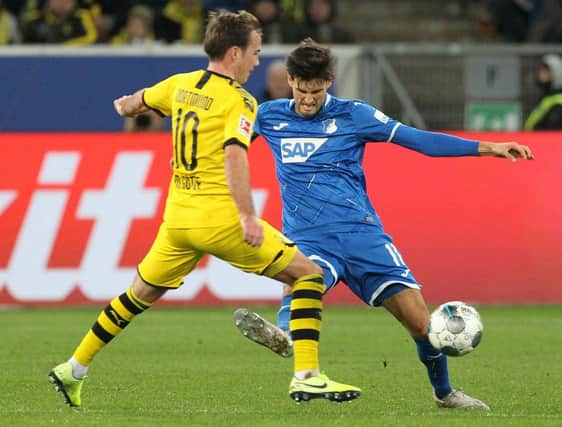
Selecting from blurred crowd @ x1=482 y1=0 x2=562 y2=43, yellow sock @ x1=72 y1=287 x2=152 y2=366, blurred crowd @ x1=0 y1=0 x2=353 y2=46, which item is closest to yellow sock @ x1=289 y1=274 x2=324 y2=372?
yellow sock @ x1=72 y1=287 x2=152 y2=366

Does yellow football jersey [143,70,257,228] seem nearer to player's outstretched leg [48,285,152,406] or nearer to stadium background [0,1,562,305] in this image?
player's outstretched leg [48,285,152,406]

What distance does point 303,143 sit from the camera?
8.98m

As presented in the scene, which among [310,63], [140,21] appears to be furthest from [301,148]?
[140,21]

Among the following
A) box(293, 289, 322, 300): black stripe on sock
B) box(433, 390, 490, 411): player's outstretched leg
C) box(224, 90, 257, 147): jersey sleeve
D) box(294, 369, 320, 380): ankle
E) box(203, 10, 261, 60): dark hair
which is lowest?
box(433, 390, 490, 411): player's outstretched leg

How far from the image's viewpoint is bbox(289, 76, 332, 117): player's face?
8781 millimetres

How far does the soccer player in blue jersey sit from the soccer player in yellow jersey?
→ 1.27 feet

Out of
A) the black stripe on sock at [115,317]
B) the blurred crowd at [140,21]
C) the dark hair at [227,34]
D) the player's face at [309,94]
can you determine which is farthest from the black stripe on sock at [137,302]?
the blurred crowd at [140,21]

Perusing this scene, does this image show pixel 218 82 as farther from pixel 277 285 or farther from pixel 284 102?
pixel 277 285

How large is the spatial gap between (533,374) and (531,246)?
17.3 ft

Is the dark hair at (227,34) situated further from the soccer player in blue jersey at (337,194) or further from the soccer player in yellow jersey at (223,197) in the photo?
the soccer player in blue jersey at (337,194)

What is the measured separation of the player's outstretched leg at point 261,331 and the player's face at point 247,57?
1.29 metres

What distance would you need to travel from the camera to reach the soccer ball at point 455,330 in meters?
8.18

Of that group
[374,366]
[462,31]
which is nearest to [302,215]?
[374,366]

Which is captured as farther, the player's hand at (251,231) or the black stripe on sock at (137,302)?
the black stripe on sock at (137,302)
